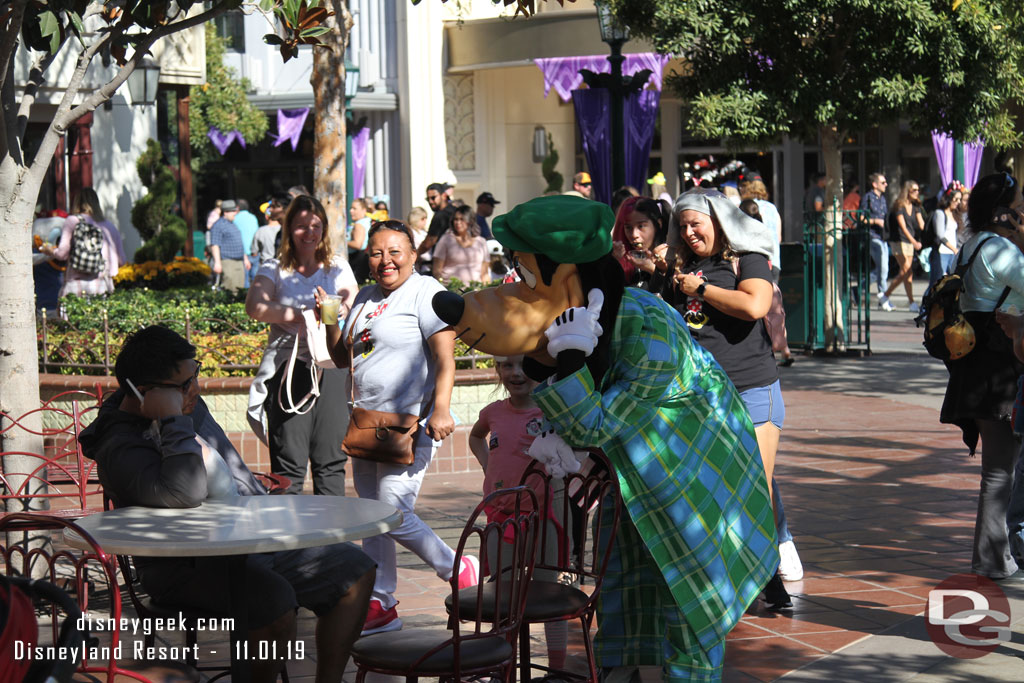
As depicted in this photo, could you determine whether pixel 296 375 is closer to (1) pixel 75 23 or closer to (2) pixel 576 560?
(1) pixel 75 23

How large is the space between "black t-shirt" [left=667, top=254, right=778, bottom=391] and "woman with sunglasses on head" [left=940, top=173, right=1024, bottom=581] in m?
1.10

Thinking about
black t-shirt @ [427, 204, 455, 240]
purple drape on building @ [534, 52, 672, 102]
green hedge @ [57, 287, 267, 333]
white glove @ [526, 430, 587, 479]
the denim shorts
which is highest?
purple drape on building @ [534, 52, 672, 102]

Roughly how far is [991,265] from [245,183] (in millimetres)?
28154

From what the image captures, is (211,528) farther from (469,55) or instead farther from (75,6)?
(469,55)

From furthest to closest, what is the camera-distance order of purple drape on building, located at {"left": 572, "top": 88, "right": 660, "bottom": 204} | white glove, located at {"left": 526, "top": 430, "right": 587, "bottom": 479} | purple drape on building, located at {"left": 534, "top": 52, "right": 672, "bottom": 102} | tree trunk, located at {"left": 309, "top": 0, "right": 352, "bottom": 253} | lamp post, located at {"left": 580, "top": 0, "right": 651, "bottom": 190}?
purple drape on building, located at {"left": 534, "top": 52, "right": 672, "bottom": 102}
purple drape on building, located at {"left": 572, "top": 88, "right": 660, "bottom": 204}
lamp post, located at {"left": 580, "top": 0, "right": 651, "bottom": 190}
tree trunk, located at {"left": 309, "top": 0, "right": 352, "bottom": 253}
white glove, located at {"left": 526, "top": 430, "right": 587, "bottom": 479}

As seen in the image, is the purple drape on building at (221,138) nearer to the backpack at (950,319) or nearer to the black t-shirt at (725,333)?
the backpack at (950,319)

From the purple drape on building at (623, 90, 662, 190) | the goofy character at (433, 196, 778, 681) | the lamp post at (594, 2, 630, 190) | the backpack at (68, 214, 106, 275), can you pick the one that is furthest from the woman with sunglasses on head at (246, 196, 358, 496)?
the purple drape on building at (623, 90, 662, 190)

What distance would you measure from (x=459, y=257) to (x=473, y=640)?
921cm

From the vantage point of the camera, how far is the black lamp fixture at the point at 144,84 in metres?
17.3

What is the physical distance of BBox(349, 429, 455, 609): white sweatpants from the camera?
5727 millimetres

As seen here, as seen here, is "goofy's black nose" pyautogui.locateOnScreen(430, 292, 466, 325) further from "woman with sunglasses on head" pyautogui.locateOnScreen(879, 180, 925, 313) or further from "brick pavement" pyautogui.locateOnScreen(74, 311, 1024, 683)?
"woman with sunglasses on head" pyautogui.locateOnScreen(879, 180, 925, 313)

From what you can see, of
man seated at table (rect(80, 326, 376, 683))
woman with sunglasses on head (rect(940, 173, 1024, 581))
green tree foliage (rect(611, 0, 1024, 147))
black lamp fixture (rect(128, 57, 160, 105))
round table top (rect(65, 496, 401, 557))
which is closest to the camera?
round table top (rect(65, 496, 401, 557))

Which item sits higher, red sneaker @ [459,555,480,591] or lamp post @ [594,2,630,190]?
lamp post @ [594,2,630,190]

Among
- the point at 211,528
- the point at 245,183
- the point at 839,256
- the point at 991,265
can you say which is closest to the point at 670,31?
the point at 839,256
